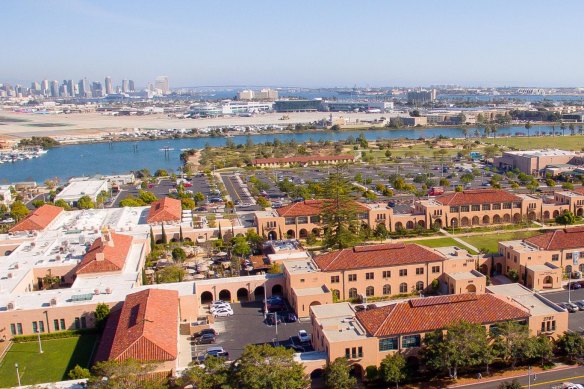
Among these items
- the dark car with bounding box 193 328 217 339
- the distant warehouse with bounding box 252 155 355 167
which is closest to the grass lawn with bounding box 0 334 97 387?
the dark car with bounding box 193 328 217 339

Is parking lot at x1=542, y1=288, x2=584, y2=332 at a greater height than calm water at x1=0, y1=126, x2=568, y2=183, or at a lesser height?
lesser

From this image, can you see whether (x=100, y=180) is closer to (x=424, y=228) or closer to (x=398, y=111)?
(x=424, y=228)

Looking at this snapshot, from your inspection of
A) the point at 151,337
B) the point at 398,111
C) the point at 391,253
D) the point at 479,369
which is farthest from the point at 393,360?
the point at 398,111

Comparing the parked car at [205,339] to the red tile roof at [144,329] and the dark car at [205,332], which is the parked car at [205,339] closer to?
the dark car at [205,332]

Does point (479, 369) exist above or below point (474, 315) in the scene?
below

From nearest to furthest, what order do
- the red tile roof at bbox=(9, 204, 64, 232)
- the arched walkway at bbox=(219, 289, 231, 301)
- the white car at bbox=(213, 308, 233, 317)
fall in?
1. the white car at bbox=(213, 308, 233, 317)
2. the arched walkway at bbox=(219, 289, 231, 301)
3. the red tile roof at bbox=(9, 204, 64, 232)

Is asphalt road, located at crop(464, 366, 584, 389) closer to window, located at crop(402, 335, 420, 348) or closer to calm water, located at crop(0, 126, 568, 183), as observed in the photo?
window, located at crop(402, 335, 420, 348)

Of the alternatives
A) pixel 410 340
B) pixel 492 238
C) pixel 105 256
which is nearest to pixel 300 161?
pixel 492 238
